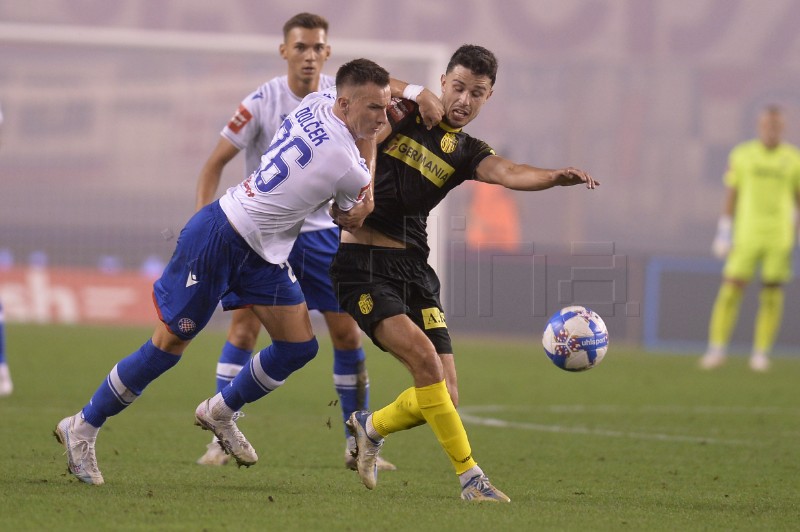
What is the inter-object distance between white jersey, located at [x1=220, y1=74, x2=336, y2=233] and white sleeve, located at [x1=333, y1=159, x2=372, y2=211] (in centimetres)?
140

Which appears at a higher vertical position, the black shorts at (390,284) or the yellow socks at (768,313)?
the black shorts at (390,284)

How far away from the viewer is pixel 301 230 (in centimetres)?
718

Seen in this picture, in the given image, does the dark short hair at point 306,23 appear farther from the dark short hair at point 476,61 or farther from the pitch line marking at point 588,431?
the pitch line marking at point 588,431

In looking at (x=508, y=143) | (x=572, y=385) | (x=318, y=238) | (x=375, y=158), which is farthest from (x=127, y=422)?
(x=508, y=143)

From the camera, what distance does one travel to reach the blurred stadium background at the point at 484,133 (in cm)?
1755

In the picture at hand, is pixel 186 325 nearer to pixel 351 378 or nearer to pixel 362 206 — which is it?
pixel 362 206

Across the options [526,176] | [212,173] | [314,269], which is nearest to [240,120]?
[212,173]

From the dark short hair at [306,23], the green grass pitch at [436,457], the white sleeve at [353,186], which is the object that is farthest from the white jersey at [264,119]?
the white sleeve at [353,186]

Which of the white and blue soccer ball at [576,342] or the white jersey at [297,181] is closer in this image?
the white jersey at [297,181]

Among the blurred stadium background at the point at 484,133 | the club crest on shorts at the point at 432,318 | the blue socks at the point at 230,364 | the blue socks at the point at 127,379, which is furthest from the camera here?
the blurred stadium background at the point at 484,133

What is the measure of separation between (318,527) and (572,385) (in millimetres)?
7341

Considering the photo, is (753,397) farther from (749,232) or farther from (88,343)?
(88,343)

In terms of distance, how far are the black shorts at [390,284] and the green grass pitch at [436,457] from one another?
80 cm

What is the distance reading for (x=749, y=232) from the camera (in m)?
14.1
